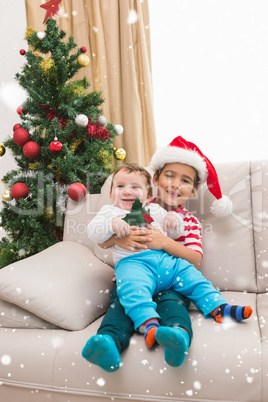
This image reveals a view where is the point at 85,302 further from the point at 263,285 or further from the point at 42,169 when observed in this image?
the point at 42,169

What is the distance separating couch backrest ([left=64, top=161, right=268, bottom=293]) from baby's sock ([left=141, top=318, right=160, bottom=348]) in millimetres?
533

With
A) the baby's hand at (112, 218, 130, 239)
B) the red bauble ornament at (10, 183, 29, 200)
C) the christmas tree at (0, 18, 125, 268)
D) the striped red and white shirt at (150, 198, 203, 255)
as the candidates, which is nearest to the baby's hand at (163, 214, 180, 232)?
the striped red and white shirt at (150, 198, 203, 255)

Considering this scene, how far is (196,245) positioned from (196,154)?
399 millimetres

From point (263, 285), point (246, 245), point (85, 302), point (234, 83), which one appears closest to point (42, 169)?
point (85, 302)

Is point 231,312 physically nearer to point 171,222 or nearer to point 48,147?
point 171,222

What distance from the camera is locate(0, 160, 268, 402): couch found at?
3.38 feet

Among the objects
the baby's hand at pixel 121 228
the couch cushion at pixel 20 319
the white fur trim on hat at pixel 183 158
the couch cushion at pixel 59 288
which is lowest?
the couch cushion at pixel 20 319

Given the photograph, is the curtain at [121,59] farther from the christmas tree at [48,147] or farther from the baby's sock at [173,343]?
the baby's sock at [173,343]

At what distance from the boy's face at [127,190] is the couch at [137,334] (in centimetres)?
29

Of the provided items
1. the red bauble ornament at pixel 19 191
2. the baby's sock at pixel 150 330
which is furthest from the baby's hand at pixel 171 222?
the red bauble ornament at pixel 19 191

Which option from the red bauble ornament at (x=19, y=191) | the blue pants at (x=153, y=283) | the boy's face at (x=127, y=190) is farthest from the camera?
the red bauble ornament at (x=19, y=191)

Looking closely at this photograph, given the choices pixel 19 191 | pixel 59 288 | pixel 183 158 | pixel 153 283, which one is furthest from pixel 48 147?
pixel 153 283

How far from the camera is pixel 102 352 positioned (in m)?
0.98

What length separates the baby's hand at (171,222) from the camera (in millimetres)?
1449
